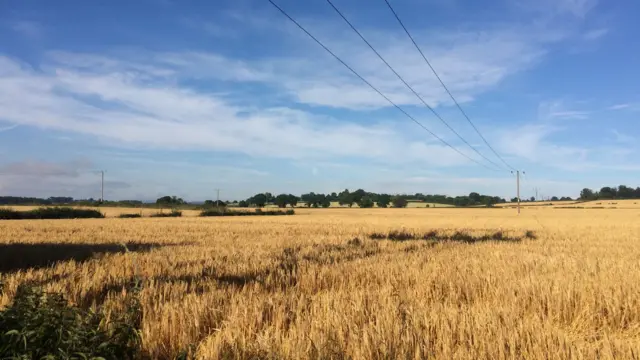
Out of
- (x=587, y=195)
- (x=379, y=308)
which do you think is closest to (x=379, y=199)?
(x=587, y=195)

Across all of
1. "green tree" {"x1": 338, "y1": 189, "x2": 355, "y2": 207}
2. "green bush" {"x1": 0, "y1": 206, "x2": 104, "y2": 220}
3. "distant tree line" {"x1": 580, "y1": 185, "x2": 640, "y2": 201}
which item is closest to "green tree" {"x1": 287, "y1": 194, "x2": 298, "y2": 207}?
"green tree" {"x1": 338, "y1": 189, "x2": 355, "y2": 207}

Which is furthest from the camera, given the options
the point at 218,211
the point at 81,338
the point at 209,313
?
the point at 218,211

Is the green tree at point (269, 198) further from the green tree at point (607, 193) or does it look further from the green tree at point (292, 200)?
the green tree at point (607, 193)

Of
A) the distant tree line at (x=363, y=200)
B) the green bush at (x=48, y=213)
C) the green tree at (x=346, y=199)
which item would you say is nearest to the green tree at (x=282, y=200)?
the distant tree line at (x=363, y=200)

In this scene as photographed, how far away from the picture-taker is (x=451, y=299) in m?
6.66

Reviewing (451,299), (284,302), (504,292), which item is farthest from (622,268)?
(284,302)

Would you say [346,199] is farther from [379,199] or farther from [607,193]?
[607,193]

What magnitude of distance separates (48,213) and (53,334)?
178ft

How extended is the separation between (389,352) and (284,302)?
234cm

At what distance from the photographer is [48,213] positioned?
161 feet

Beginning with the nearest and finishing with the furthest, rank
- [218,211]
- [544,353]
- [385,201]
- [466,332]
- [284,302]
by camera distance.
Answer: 1. [544,353]
2. [466,332]
3. [284,302]
4. [218,211]
5. [385,201]

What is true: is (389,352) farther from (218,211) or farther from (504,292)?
(218,211)

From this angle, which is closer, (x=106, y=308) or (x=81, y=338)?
(x=81, y=338)

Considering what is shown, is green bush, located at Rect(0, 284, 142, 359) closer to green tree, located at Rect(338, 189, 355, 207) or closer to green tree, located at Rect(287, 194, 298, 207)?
green tree, located at Rect(287, 194, 298, 207)
